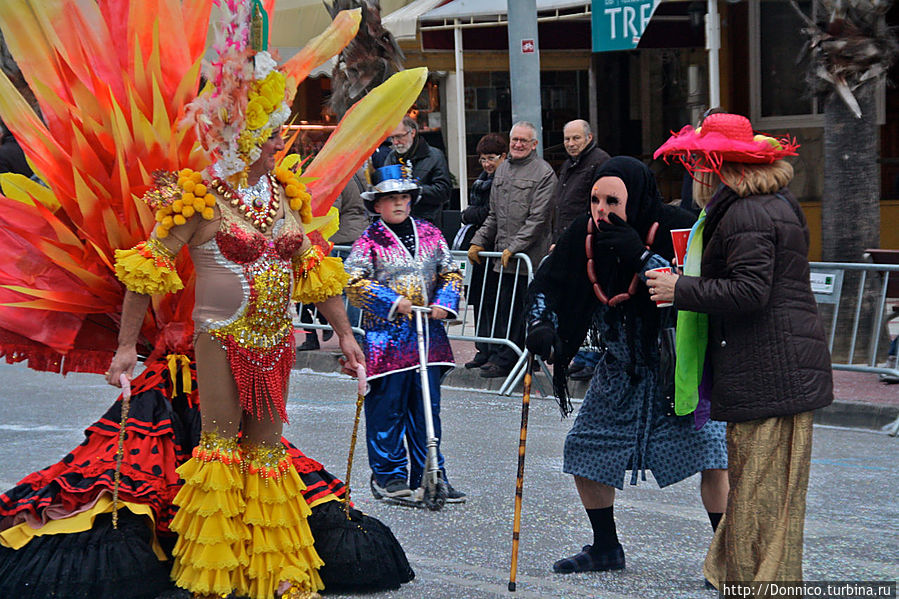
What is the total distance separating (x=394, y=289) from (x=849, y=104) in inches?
195

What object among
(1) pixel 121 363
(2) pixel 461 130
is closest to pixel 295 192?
(1) pixel 121 363

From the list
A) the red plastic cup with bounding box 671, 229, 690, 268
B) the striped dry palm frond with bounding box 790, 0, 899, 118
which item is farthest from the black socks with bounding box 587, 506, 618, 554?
the striped dry palm frond with bounding box 790, 0, 899, 118

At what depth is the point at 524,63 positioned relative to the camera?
458 inches

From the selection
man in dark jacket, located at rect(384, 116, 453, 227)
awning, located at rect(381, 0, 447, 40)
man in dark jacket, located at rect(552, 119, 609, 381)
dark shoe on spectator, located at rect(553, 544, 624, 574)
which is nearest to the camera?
dark shoe on spectator, located at rect(553, 544, 624, 574)

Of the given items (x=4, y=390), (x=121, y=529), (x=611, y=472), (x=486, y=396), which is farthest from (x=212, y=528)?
(x=4, y=390)

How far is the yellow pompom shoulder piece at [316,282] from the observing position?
5000 millimetres

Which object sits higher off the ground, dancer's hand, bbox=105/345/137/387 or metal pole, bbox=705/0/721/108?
metal pole, bbox=705/0/721/108

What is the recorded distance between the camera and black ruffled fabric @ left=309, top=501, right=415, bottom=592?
5008 millimetres

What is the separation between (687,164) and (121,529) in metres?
2.61

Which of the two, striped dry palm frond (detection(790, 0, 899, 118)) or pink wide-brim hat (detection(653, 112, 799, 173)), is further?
striped dry palm frond (detection(790, 0, 899, 118))

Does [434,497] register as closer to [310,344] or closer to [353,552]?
[353,552]

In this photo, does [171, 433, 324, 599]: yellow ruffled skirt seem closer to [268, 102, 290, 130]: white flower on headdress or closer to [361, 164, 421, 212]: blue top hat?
[268, 102, 290, 130]: white flower on headdress

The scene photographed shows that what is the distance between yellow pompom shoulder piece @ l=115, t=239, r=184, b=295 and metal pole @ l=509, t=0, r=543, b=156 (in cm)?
740

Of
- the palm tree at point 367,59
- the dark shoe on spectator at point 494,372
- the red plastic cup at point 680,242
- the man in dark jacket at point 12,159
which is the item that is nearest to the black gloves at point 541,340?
the red plastic cup at point 680,242
